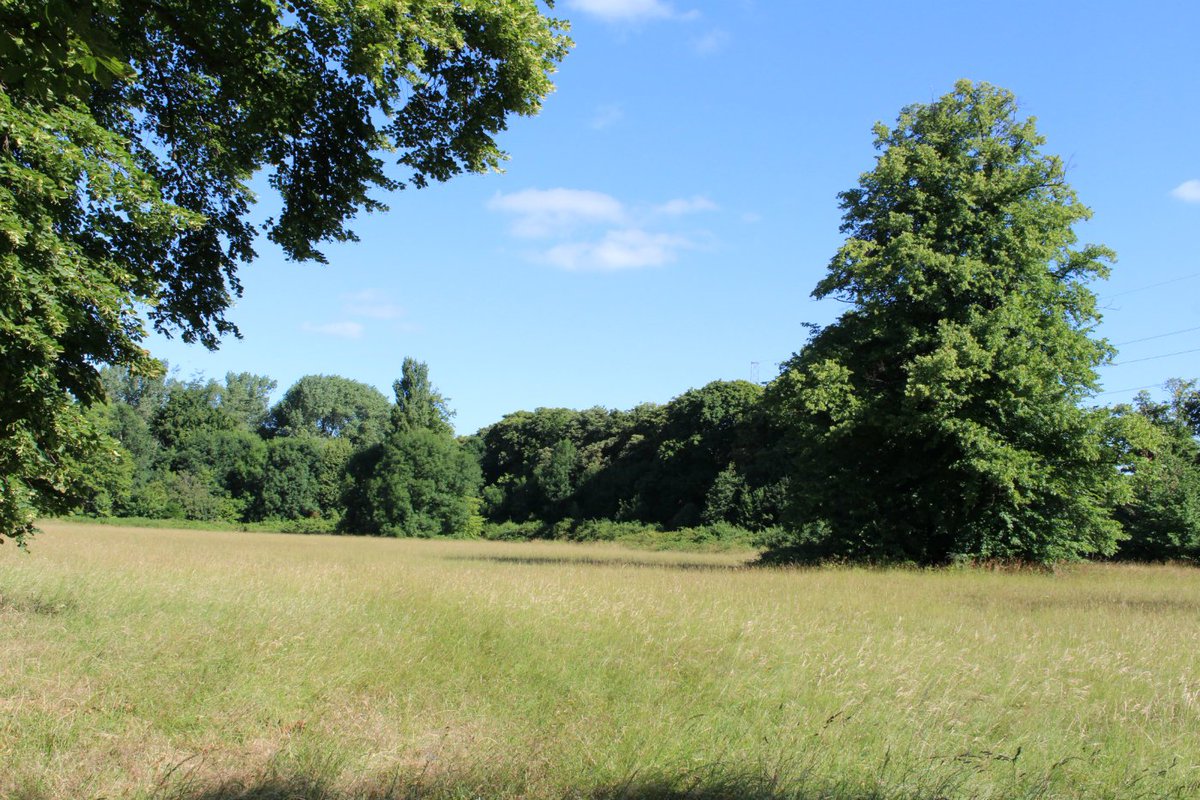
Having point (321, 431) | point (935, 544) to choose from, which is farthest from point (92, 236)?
point (321, 431)

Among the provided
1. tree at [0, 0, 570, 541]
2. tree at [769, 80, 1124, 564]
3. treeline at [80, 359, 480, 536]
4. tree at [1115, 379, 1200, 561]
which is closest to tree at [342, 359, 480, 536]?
treeline at [80, 359, 480, 536]

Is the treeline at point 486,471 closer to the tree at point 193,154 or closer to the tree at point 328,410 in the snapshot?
the tree at point 328,410

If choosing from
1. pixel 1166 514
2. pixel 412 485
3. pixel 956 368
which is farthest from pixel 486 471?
pixel 956 368

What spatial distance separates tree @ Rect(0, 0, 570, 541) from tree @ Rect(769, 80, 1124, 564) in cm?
1356

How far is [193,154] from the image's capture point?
8.81 metres

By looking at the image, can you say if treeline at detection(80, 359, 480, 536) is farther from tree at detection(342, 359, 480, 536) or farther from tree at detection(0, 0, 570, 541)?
tree at detection(0, 0, 570, 541)

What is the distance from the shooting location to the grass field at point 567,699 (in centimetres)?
469

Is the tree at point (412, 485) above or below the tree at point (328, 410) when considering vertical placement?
below

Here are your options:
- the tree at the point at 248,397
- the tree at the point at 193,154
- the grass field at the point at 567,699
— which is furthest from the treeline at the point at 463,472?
the tree at the point at 193,154

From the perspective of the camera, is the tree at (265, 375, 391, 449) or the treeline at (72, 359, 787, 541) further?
the tree at (265, 375, 391, 449)

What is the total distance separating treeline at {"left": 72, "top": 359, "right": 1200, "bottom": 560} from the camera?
5147 centimetres

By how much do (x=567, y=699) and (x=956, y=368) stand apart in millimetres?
15269

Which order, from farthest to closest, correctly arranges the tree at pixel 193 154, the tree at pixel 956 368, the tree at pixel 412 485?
the tree at pixel 412 485 < the tree at pixel 956 368 < the tree at pixel 193 154

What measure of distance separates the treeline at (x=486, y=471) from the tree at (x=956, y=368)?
19.2 meters
